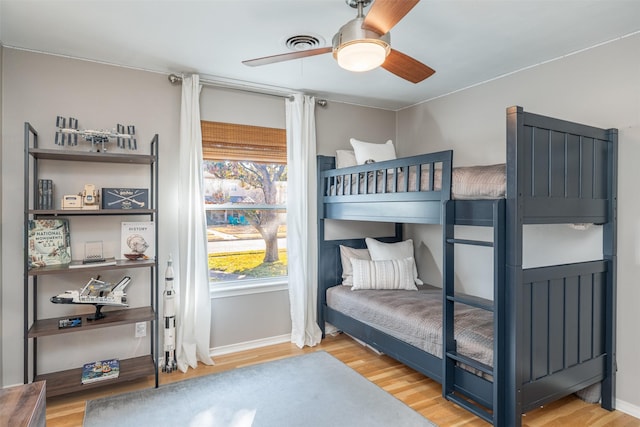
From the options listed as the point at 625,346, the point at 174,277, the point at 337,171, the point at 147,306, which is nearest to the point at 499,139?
the point at 337,171

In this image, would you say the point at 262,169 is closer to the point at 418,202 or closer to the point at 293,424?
the point at 418,202

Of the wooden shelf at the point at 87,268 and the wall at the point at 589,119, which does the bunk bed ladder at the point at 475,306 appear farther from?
the wooden shelf at the point at 87,268

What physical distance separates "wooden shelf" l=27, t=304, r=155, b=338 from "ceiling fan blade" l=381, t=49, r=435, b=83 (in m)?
2.41

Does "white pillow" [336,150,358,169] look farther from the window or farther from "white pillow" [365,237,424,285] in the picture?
"white pillow" [365,237,424,285]

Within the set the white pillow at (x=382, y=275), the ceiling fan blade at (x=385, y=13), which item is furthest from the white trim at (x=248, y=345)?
the ceiling fan blade at (x=385, y=13)

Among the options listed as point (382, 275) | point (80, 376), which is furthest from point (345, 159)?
point (80, 376)

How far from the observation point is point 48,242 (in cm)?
266

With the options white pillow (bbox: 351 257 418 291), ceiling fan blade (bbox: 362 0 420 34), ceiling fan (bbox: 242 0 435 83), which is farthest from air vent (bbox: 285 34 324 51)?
white pillow (bbox: 351 257 418 291)

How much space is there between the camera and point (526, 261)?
3014 millimetres

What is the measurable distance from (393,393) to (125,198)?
2.45 m

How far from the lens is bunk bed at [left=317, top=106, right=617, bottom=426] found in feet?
6.97

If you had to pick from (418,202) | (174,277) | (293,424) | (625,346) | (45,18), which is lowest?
(293,424)

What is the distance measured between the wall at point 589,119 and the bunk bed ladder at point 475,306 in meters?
0.94

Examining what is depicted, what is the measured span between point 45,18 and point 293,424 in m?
2.88
